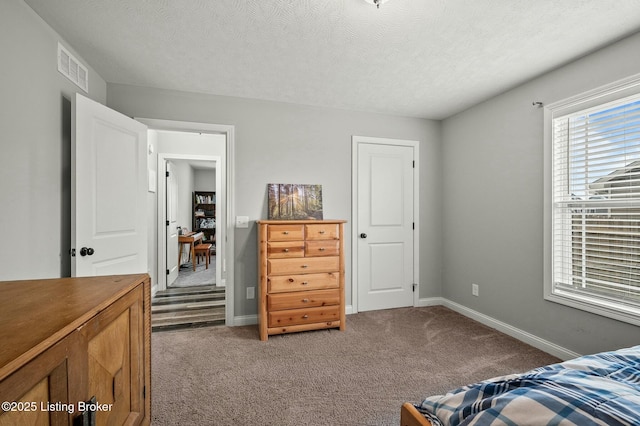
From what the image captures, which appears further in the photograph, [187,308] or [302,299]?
[187,308]

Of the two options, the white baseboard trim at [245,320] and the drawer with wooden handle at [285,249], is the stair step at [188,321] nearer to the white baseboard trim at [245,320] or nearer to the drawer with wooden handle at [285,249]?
the white baseboard trim at [245,320]

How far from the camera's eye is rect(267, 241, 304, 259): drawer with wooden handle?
9.16 feet

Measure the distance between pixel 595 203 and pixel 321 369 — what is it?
2471 millimetres

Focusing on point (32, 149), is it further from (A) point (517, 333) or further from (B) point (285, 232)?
(A) point (517, 333)

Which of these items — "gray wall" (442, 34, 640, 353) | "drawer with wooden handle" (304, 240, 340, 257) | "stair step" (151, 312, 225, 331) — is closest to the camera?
"gray wall" (442, 34, 640, 353)

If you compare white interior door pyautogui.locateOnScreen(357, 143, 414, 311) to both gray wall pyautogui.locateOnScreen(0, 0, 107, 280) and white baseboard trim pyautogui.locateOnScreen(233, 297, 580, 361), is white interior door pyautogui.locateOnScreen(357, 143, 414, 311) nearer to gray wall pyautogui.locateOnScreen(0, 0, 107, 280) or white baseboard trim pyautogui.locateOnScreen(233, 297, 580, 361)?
white baseboard trim pyautogui.locateOnScreen(233, 297, 580, 361)

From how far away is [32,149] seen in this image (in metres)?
1.80

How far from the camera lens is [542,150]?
2.57m

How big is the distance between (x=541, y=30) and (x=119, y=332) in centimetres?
286

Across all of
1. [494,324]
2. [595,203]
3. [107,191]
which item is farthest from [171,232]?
[595,203]

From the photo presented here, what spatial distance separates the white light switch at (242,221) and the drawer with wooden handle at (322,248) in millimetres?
717

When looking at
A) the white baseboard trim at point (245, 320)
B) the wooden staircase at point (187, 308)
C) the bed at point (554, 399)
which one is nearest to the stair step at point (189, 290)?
the wooden staircase at point (187, 308)

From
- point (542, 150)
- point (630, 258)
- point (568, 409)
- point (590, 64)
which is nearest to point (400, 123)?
point (542, 150)

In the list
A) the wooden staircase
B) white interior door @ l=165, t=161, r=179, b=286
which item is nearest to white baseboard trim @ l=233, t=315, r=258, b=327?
the wooden staircase
